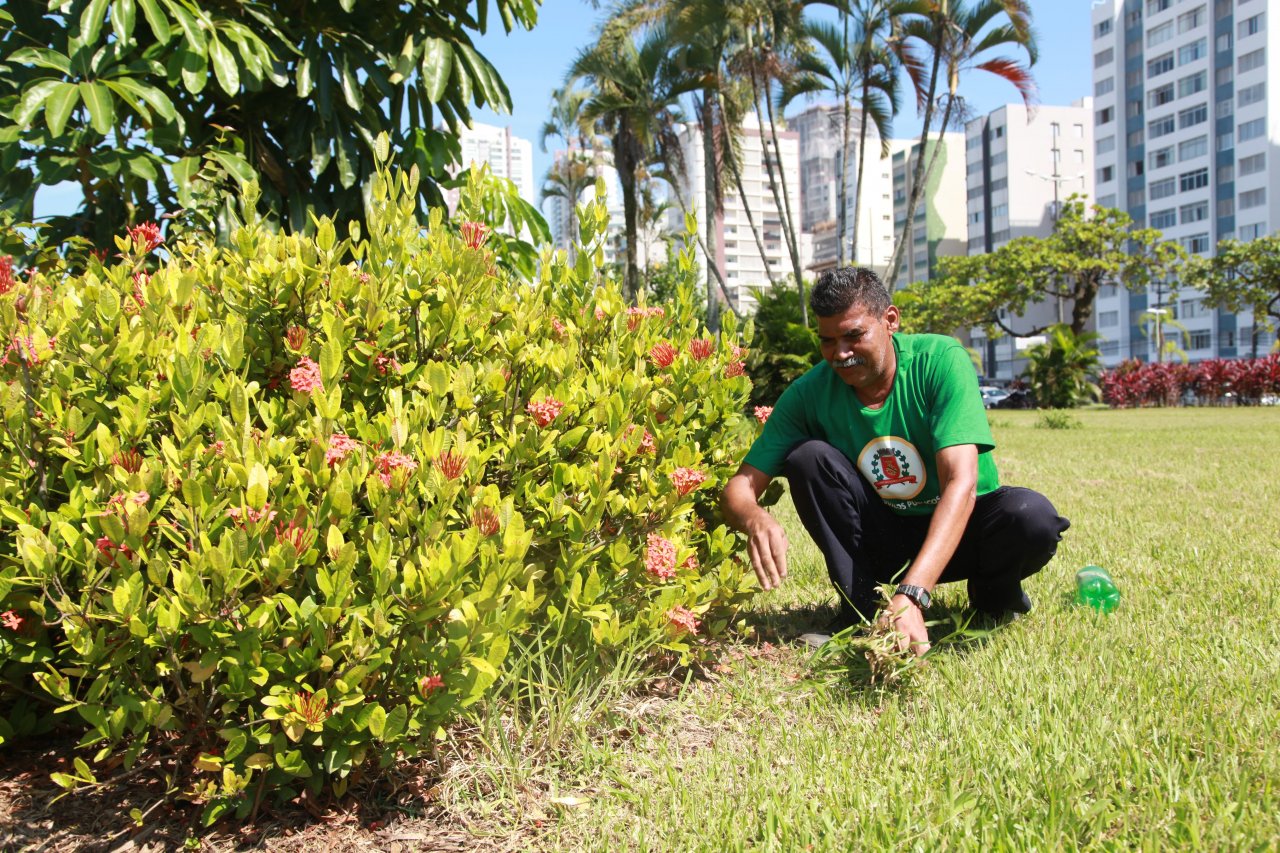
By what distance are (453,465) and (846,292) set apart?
4.98ft

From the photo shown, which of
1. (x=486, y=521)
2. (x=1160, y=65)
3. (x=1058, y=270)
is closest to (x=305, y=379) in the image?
(x=486, y=521)

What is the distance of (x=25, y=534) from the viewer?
182cm

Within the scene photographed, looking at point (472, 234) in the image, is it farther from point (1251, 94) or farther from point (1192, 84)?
point (1192, 84)

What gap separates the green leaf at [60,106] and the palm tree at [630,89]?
54.2ft

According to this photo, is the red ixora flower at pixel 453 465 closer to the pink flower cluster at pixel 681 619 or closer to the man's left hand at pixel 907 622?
the pink flower cluster at pixel 681 619

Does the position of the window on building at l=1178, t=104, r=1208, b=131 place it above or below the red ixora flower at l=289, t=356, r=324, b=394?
above

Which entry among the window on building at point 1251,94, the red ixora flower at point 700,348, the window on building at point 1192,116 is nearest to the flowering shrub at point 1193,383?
the red ixora flower at point 700,348

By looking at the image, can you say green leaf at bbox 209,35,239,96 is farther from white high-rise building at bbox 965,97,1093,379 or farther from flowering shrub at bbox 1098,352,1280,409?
white high-rise building at bbox 965,97,1093,379

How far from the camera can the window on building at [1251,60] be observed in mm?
62438

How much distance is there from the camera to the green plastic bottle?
3.51 meters

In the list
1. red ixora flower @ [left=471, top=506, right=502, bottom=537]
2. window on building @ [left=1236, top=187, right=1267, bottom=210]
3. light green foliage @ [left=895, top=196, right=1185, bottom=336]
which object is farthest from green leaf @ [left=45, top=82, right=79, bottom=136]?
window on building @ [left=1236, top=187, right=1267, bottom=210]

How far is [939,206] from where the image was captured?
98.1 meters

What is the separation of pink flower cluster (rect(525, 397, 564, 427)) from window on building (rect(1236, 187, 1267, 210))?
243 feet

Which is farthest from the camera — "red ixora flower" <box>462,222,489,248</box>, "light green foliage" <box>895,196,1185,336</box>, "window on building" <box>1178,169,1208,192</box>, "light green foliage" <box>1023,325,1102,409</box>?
"window on building" <box>1178,169,1208,192</box>
